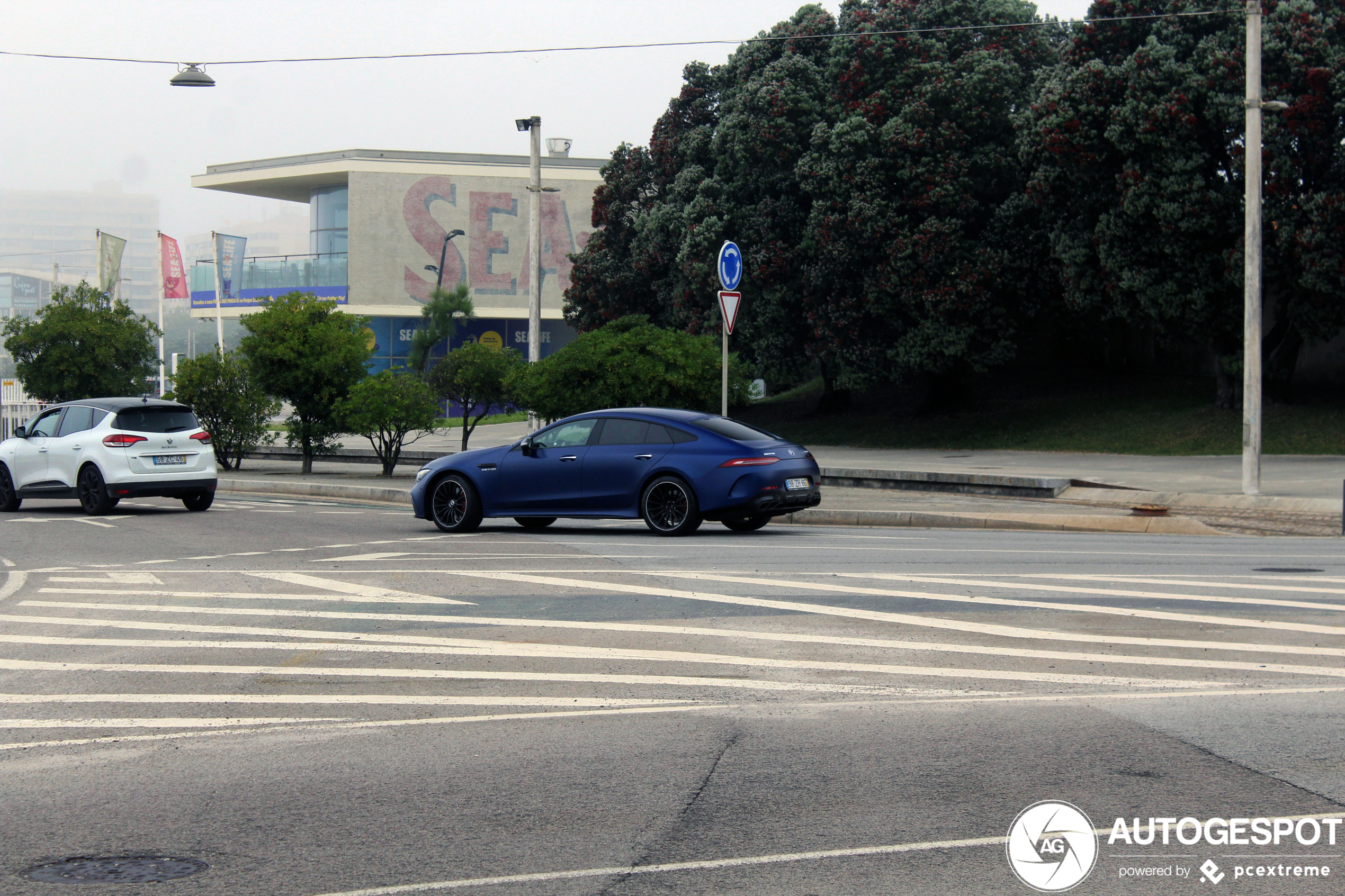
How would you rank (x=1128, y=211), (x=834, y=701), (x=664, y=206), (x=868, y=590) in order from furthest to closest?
(x=664, y=206) → (x=1128, y=211) → (x=868, y=590) → (x=834, y=701)

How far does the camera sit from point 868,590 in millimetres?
10172

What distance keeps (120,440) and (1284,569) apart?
15072mm

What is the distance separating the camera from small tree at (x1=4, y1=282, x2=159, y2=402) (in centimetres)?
3694

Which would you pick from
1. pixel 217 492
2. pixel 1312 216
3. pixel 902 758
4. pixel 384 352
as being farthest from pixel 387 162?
pixel 902 758

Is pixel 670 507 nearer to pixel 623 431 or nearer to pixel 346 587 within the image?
pixel 623 431

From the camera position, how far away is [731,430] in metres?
15.0

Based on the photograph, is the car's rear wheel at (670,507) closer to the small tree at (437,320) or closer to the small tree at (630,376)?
the small tree at (630,376)

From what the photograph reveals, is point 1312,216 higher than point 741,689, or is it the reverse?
point 1312,216

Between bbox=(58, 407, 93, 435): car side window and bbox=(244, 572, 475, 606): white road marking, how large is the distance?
8.53m

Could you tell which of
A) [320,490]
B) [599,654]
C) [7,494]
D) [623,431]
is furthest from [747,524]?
[7,494]

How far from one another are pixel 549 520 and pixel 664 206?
2488 cm

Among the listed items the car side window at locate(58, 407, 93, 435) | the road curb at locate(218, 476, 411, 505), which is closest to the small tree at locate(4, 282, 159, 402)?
the road curb at locate(218, 476, 411, 505)

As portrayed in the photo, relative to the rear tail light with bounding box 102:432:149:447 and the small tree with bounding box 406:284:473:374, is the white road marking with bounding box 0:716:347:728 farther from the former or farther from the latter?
the small tree with bounding box 406:284:473:374

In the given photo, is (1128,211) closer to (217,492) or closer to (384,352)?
(217,492)
